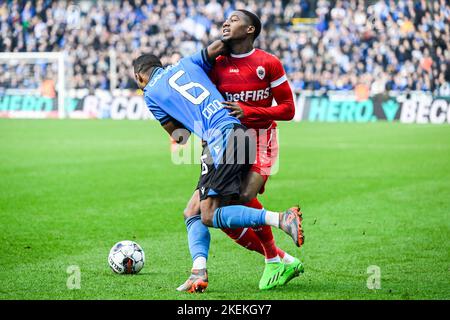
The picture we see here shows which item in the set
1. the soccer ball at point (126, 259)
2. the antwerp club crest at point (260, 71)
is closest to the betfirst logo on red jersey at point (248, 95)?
the antwerp club crest at point (260, 71)

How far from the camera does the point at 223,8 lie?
41.4 m

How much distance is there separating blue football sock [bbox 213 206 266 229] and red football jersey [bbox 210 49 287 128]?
0.87 meters

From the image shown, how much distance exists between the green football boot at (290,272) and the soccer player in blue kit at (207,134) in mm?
728

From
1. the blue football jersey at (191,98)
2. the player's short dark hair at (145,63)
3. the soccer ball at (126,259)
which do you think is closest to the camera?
the blue football jersey at (191,98)

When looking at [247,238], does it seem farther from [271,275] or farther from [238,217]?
[238,217]

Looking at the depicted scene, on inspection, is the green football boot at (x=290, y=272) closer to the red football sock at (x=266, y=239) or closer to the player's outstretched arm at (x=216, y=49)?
the red football sock at (x=266, y=239)

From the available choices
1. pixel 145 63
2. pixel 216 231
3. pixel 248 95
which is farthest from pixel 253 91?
pixel 216 231

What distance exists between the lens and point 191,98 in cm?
718

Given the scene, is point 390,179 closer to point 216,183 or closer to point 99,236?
point 99,236

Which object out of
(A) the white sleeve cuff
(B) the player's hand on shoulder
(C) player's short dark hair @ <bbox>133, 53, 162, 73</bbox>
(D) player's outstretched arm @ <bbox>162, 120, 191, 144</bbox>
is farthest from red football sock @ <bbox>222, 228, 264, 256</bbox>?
(C) player's short dark hair @ <bbox>133, 53, 162, 73</bbox>

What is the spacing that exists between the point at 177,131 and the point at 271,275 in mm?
1523

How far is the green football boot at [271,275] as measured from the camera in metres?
7.42

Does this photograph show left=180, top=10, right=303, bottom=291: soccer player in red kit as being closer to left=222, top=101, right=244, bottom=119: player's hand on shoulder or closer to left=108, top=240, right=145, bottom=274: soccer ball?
left=222, top=101, right=244, bottom=119: player's hand on shoulder

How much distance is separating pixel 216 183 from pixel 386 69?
30371 mm
